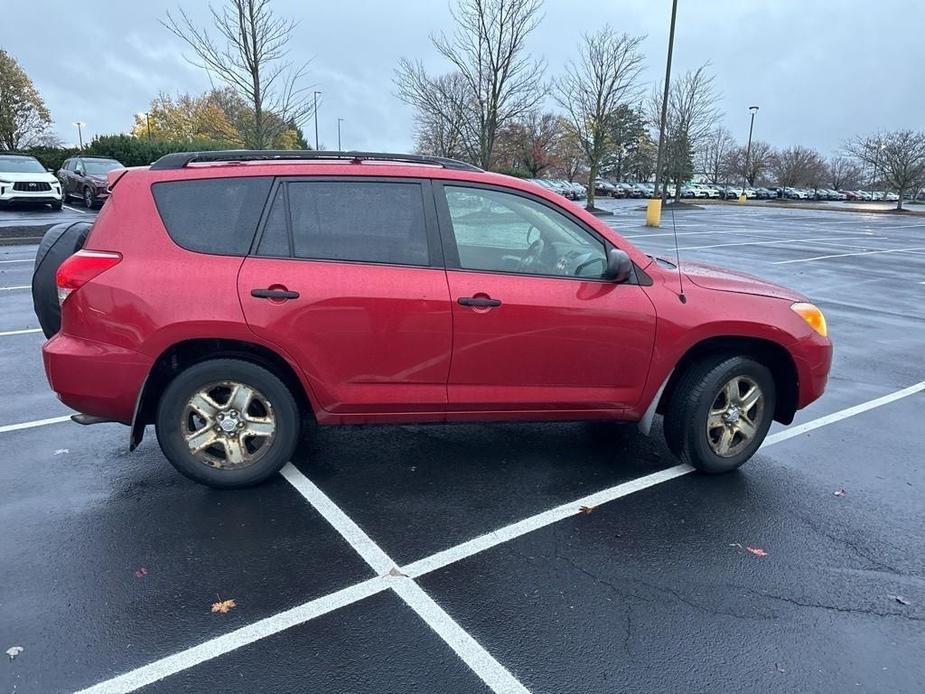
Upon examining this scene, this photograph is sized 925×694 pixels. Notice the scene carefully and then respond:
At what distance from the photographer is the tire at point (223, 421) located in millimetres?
3631

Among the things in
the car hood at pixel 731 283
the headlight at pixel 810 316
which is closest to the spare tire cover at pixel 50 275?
the car hood at pixel 731 283

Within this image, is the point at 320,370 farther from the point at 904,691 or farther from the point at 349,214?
the point at 904,691

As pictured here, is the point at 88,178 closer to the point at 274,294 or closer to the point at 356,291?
the point at 274,294

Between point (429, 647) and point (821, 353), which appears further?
point (821, 353)

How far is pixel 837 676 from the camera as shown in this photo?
2.60 meters

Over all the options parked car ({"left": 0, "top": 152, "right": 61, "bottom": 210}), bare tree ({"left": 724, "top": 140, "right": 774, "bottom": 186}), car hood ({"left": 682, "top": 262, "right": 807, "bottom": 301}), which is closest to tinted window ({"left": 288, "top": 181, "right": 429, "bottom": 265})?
car hood ({"left": 682, "top": 262, "right": 807, "bottom": 301})

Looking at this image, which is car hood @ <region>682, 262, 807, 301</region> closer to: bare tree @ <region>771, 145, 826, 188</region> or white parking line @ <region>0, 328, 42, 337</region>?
white parking line @ <region>0, 328, 42, 337</region>

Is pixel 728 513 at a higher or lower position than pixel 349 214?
lower

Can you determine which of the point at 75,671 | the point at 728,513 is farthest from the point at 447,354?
the point at 75,671

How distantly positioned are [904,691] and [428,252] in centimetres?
283

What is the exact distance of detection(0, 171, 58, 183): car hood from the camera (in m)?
19.8

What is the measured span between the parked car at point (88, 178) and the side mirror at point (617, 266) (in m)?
21.3

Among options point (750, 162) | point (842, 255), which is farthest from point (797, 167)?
point (842, 255)

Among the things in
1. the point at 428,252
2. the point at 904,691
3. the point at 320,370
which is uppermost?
the point at 428,252
